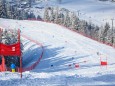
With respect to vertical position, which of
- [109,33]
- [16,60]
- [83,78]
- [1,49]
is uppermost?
[1,49]

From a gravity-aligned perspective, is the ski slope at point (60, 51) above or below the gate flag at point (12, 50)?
below

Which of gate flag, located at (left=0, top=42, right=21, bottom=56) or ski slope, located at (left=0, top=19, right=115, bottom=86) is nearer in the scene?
gate flag, located at (left=0, top=42, right=21, bottom=56)

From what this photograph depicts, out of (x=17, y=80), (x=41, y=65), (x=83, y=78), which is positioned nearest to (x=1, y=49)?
(x=17, y=80)

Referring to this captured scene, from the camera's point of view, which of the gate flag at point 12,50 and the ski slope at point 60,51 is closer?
the gate flag at point 12,50

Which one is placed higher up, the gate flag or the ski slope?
the gate flag

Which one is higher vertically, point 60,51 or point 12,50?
point 12,50

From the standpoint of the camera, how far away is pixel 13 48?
84.5 ft

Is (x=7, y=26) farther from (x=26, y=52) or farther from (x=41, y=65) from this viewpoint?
(x=41, y=65)

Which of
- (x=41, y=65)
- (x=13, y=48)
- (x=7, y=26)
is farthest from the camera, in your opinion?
(x=7, y=26)

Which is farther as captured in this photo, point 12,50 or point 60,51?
point 60,51

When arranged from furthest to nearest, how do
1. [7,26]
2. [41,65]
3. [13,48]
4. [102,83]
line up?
1. [7,26]
2. [41,65]
3. [13,48]
4. [102,83]

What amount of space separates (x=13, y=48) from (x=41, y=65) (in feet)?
122

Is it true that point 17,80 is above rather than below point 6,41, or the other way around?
above

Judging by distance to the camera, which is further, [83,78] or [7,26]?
[7,26]
